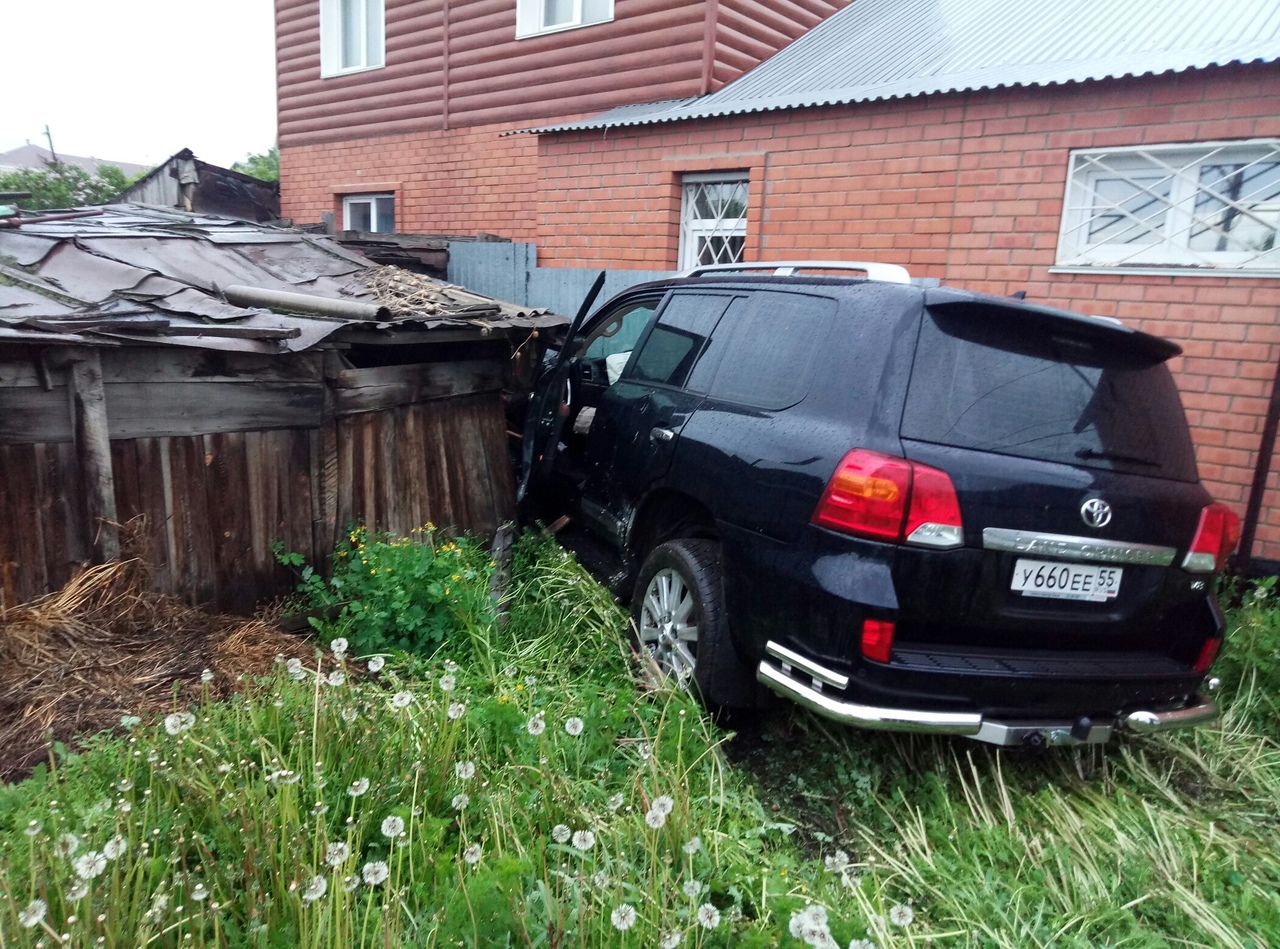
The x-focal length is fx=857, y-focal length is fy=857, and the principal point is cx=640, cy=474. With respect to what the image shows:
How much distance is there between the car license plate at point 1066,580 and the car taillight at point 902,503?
0.29 metres

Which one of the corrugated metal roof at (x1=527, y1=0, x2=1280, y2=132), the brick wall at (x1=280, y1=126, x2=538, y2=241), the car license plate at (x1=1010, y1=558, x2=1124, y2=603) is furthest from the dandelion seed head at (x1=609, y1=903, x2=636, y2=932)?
the brick wall at (x1=280, y1=126, x2=538, y2=241)

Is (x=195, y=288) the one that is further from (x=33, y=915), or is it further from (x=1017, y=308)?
(x=1017, y=308)

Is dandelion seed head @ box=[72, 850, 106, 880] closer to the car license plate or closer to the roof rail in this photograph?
the car license plate

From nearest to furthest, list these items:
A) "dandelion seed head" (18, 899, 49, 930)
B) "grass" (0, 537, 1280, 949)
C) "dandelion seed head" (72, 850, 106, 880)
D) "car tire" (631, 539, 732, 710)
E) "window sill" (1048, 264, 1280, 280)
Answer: "dandelion seed head" (18, 899, 49, 930)
"dandelion seed head" (72, 850, 106, 880)
"grass" (0, 537, 1280, 949)
"car tire" (631, 539, 732, 710)
"window sill" (1048, 264, 1280, 280)

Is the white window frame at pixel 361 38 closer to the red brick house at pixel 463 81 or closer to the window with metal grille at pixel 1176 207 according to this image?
the red brick house at pixel 463 81

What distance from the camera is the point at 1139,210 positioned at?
17.5 ft

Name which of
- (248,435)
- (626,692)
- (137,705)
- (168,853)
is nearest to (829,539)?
(626,692)

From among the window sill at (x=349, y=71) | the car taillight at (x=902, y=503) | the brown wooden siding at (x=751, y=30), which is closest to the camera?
the car taillight at (x=902, y=503)

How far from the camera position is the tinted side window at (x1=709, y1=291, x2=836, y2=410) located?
3.28m

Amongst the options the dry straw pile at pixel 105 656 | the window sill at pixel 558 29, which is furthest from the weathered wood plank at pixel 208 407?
the window sill at pixel 558 29

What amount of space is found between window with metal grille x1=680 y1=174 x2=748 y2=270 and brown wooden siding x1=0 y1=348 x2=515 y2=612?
326cm

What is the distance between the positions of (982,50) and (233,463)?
644cm

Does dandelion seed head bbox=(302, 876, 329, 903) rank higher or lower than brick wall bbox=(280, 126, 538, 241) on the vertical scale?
lower

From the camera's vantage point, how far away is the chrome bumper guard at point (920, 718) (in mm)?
2750
